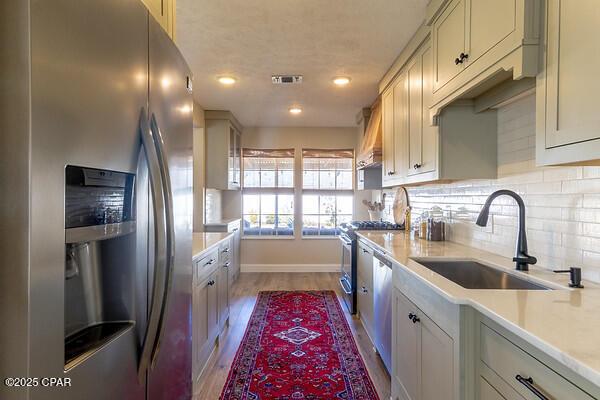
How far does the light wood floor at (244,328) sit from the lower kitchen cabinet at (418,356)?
0.38 metres

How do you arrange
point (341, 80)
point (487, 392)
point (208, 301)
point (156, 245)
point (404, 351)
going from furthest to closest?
point (341, 80), point (208, 301), point (404, 351), point (487, 392), point (156, 245)

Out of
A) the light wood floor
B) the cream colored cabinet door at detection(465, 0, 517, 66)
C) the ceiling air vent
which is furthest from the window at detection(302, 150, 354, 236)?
the cream colored cabinet door at detection(465, 0, 517, 66)

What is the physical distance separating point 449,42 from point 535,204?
996 mm

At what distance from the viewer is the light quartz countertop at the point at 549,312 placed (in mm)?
747

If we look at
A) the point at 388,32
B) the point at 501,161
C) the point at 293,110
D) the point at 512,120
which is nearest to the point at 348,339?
the point at 501,161

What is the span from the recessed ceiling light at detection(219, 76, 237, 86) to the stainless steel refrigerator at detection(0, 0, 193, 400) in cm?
225

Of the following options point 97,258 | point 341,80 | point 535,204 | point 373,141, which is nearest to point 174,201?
point 97,258

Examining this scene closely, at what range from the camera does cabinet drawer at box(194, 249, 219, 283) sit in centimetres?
214

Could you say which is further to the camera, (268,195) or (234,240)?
(268,195)

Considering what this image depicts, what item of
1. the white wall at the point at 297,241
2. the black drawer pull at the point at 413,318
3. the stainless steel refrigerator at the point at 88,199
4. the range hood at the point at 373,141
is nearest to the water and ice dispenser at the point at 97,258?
the stainless steel refrigerator at the point at 88,199

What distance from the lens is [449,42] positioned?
1.90 meters

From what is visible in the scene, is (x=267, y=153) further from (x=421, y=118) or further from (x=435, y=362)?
(x=435, y=362)

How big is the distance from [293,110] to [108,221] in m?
4.06

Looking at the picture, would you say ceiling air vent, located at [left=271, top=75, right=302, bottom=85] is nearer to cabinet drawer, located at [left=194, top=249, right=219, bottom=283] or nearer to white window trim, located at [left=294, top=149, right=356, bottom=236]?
cabinet drawer, located at [left=194, top=249, right=219, bottom=283]
